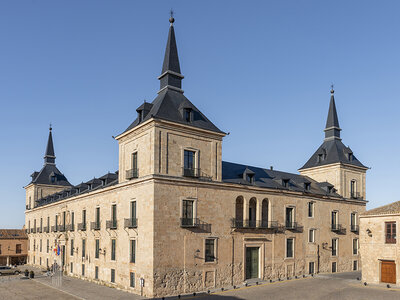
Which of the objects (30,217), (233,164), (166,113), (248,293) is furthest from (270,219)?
(30,217)

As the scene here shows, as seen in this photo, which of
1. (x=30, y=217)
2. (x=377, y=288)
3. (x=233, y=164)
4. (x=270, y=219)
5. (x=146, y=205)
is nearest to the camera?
(x=146, y=205)

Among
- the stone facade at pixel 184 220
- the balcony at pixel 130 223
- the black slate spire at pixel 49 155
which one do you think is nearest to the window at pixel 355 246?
the stone facade at pixel 184 220

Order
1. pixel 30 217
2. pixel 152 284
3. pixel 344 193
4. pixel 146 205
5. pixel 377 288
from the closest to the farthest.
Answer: pixel 152 284 → pixel 146 205 → pixel 377 288 → pixel 344 193 → pixel 30 217

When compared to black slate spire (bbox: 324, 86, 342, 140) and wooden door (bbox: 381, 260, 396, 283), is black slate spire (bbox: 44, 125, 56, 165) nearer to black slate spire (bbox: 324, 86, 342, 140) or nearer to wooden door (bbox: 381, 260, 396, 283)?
black slate spire (bbox: 324, 86, 342, 140)

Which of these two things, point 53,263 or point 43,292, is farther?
point 53,263

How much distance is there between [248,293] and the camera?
112 feet

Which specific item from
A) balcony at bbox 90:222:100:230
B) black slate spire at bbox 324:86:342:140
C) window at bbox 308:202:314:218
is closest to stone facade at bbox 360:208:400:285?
window at bbox 308:202:314:218

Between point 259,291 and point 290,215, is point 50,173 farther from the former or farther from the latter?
point 259,291

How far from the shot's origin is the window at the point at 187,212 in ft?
115

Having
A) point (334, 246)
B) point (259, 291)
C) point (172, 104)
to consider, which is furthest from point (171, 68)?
point (334, 246)

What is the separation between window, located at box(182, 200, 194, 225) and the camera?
3500cm

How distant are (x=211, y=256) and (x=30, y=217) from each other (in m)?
50.4

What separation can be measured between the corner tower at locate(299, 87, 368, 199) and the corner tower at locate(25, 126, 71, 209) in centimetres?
4644

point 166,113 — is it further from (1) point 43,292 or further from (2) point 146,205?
(1) point 43,292
